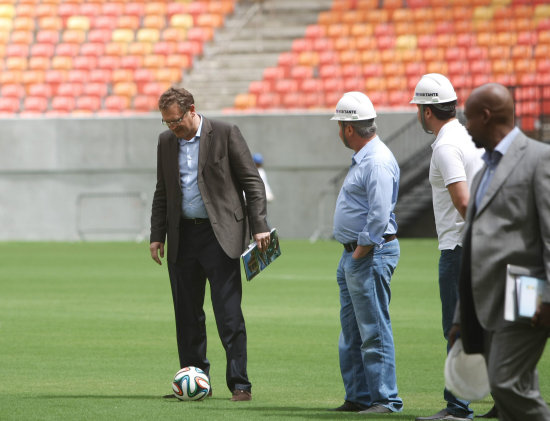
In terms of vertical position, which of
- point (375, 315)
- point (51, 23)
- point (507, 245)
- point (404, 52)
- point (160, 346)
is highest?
point (51, 23)

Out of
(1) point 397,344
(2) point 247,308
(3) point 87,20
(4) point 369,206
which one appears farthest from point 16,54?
(4) point 369,206

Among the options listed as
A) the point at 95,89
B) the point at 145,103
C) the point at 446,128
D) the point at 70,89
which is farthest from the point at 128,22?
the point at 446,128

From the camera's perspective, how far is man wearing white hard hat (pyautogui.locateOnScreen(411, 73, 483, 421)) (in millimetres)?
6652

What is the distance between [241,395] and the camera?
775 cm

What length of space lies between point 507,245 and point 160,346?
6.34 metres

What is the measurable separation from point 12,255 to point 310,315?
1152cm

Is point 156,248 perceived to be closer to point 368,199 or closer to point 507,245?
point 368,199

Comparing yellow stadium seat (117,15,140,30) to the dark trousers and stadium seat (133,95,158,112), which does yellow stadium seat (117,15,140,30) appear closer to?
stadium seat (133,95,158,112)

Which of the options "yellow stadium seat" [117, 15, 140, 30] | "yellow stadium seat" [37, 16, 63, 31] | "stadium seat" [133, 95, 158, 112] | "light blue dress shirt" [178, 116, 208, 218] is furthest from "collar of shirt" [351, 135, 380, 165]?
"yellow stadium seat" [37, 16, 63, 31]

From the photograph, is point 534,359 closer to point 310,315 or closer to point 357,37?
point 310,315

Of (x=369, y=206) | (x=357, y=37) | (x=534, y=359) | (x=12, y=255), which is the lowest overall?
(x=12, y=255)

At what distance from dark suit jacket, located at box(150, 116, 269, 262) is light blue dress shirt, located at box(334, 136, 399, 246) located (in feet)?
2.94

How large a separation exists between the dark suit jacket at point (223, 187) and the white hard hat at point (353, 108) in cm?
105

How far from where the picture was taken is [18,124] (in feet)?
96.1
